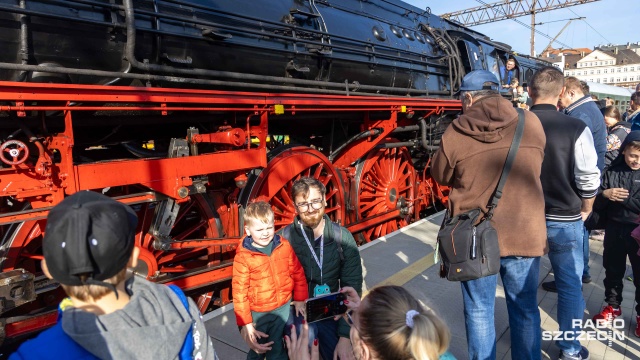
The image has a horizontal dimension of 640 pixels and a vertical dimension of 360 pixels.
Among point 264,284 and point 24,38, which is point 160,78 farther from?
point 264,284

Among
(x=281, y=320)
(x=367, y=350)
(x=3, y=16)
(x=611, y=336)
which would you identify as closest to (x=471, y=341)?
(x=281, y=320)

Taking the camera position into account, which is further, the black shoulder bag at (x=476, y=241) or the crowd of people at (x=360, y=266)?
the black shoulder bag at (x=476, y=241)

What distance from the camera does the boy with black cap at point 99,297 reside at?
0.98m


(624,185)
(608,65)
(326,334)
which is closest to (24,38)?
(326,334)

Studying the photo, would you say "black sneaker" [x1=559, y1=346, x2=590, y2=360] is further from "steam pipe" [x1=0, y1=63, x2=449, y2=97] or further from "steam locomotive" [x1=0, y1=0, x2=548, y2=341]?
"steam pipe" [x1=0, y1=63, x2=449, y2=97]

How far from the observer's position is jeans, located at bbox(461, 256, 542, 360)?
2115 millimetres

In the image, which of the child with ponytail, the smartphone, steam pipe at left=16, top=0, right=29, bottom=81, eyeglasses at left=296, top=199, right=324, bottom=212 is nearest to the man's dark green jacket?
eyeglasses at left=296, top=199, right=324, bottom=212

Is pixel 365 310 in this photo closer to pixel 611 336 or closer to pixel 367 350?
pixel 367 350

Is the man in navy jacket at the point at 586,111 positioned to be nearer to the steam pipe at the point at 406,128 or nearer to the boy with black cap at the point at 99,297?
the steam pipe at the point at 406,128

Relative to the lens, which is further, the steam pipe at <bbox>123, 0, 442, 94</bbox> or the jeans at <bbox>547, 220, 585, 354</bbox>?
the steam pipe at <bbox>123, 0, 442, 94</bbox>

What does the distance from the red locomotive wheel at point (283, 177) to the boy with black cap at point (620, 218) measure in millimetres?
2359

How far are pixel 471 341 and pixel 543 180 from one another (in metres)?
1.00

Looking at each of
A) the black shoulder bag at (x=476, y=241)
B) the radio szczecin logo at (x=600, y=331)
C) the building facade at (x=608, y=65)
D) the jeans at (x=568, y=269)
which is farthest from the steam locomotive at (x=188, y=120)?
the building facade at (x=608, y=65)

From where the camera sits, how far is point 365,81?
4.93 m
